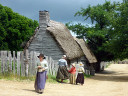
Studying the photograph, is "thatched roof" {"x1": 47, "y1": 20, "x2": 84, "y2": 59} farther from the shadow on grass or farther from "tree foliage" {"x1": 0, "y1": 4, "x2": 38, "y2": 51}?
"tree foliage" {"x1": 0, "y1": 4, "x2": 38, "y2": 51}

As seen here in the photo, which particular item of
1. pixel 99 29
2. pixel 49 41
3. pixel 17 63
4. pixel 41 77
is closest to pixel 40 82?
pixel 41 77

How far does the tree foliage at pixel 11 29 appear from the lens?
120ft

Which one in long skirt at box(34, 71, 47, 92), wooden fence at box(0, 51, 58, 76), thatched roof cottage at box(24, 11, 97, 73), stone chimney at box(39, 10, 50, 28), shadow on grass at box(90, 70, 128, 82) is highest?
stone chimney at box(39, 10, 50, 28)

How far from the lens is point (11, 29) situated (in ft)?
121

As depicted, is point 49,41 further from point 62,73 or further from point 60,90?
point 60,90

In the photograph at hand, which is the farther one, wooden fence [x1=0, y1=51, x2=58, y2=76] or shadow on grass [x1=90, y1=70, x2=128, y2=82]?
shadow on grass [x1=90, y1=70, x2=128, y2=82]

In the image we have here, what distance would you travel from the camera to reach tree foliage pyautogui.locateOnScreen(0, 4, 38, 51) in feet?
120

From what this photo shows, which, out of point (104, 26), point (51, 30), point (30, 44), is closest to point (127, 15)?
point (51, 30)

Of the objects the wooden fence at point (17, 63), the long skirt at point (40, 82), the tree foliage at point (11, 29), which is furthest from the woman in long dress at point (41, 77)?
the tree foliage at point (11, 29)

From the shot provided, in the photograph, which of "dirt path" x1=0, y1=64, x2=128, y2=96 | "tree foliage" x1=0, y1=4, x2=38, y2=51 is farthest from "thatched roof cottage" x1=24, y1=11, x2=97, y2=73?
"tree foliage" x1=0, y1=4, x2=38, y2=51

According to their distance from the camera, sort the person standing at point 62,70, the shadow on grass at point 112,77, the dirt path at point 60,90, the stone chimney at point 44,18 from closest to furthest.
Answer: the dirt path at point 60,90 < the person standing at point 62,70 < the stone chimney at point 44,18 < the shadow on grass at point 112,77

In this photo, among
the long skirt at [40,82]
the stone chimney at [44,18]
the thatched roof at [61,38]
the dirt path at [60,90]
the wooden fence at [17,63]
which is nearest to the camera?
the dirt path at [60,90]

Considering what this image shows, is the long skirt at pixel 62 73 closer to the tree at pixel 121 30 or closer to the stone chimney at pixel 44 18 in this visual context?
the stone chimney at pixel 44 18

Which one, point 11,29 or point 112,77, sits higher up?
point 11,29
